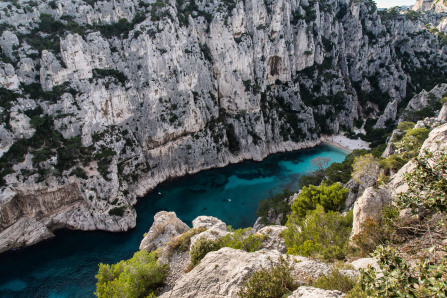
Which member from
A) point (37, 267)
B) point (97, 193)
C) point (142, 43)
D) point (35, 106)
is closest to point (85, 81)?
point (35, 106)

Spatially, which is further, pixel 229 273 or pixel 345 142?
pixel 345 142

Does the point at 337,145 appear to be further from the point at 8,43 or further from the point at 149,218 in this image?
the point at 8,43

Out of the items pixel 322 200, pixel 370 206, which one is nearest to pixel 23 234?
pixel 322 200

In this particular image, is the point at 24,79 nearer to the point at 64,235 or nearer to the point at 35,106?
the point at 35,106

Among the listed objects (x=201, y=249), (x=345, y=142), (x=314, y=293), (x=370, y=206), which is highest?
(x=314, y=293)

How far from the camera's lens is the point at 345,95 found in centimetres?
6081

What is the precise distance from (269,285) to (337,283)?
1918 mm

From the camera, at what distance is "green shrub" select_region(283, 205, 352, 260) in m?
10.5

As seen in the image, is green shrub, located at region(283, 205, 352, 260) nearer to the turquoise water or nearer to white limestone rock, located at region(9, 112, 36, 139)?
the turquoise water

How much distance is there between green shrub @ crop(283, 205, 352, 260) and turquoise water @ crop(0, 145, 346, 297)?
61.1ft

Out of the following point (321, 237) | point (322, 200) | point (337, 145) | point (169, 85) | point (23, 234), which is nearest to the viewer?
point (321, 237)

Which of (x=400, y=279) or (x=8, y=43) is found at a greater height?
(x=8, y=43)

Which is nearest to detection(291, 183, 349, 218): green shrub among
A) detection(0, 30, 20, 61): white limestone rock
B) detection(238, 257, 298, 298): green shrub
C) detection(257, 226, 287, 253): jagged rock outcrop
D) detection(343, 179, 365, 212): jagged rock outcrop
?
detection(343, 179, 365, 212): jagged rock outcrop

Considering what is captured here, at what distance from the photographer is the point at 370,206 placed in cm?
1060
